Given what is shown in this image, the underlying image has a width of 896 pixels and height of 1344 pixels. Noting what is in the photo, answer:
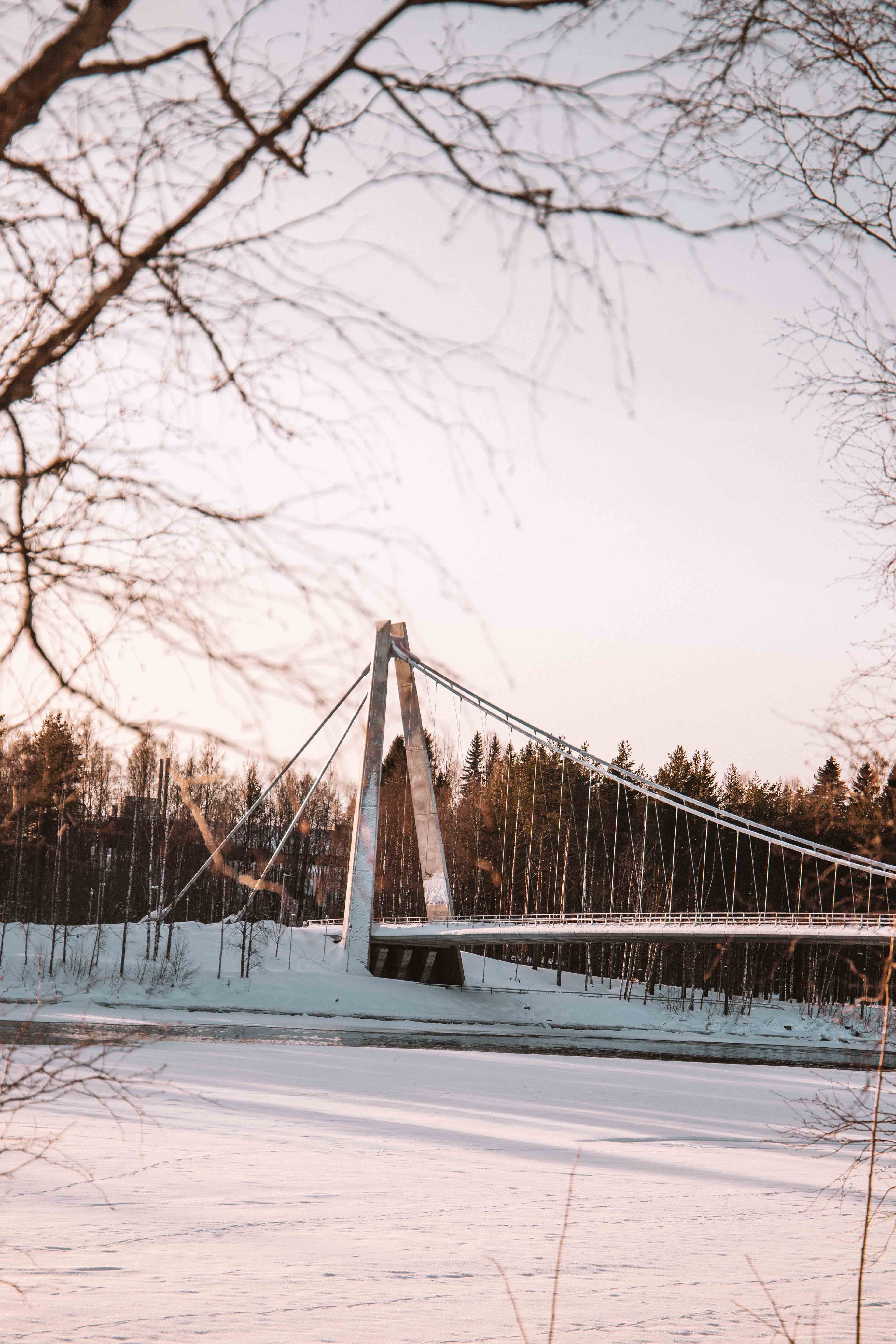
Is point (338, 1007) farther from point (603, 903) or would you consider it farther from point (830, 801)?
point (830, 801)

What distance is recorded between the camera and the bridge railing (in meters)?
31.2

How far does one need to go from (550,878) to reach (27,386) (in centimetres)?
5585

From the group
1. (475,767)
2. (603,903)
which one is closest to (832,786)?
(475,767)

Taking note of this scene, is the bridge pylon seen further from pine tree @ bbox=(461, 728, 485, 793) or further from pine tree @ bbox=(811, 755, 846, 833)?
pine tree @ bbox=(811, 755, 846, 833)

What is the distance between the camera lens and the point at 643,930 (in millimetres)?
34625

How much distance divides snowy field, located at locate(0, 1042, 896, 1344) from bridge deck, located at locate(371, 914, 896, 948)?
15.4m

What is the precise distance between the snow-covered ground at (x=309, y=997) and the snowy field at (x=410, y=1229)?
17.4 meters

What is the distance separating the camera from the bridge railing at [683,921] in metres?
31.2

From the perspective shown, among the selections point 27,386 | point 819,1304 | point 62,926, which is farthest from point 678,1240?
point 62,926

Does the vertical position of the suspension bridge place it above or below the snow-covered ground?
above

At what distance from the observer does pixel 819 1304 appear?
22.4 ft

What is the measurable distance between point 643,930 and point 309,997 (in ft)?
33.4

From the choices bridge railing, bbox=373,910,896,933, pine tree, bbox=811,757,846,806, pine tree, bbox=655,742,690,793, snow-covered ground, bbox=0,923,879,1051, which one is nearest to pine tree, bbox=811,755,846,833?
pine tree, bbox=811,757,846,806

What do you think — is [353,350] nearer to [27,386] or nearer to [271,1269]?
[27,386]
